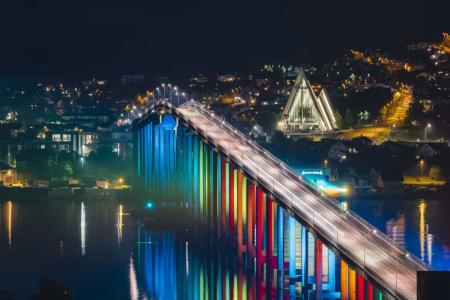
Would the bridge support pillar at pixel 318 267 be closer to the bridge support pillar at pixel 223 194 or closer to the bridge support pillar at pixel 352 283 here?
the bridge support pillar at pixel 352 283

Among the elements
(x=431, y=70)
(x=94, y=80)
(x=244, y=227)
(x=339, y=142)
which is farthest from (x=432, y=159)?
(x=94, y=80)

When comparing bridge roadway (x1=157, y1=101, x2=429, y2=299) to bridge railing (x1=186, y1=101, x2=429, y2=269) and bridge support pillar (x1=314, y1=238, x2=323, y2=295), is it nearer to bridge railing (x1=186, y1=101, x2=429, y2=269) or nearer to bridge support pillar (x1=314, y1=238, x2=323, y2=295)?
bridge railing (x1=186, y1=101, x2=429, y2=269)

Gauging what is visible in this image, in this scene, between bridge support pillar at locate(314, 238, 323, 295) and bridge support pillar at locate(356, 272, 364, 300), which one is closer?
bridge support pillar at locate(356, 272, 364, 300)

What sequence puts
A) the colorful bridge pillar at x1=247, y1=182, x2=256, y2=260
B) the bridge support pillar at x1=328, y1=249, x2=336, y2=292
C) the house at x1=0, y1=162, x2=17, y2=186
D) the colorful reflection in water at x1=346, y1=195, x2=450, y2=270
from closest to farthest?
the bridge support pillar at x1=328, y1=249, x2=336, y2=292 → the colorful bridge pillar at x1=247, y1=182, x2=256, y2=260 → the colorful reflection in water at x1=346, y1=195, x2=450, y2=270 → the house at x1=0, y1=162, x2=17, y2=186

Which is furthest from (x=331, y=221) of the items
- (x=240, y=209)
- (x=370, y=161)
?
(x=370, y=161)

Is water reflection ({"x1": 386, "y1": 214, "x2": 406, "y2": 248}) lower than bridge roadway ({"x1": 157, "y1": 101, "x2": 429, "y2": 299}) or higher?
lower

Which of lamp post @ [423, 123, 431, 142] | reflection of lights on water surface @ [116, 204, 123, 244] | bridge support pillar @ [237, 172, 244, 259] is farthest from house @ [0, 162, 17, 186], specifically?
bridge support pillar @ [237, 172, 244, 259]

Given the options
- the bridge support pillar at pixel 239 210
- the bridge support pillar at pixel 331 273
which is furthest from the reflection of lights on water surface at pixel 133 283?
the bridge support pillar at pixel 331 273
